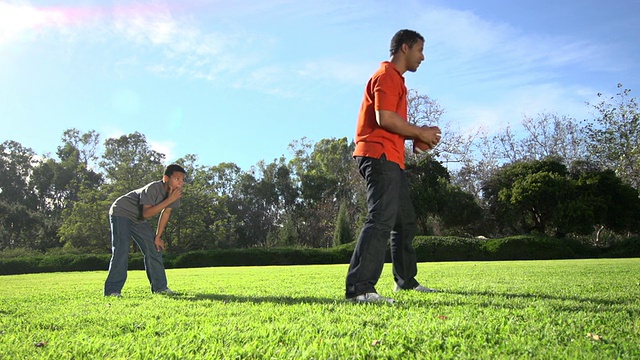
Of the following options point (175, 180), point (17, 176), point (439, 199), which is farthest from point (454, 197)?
point (17, 176)

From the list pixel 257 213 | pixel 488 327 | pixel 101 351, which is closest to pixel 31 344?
pixel 101 351

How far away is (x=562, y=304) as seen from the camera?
3406mm

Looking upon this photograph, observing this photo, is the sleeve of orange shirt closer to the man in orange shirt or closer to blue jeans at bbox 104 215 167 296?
the man in orange shirt

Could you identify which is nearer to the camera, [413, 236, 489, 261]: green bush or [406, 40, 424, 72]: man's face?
[406, 40, 424, 72]: man's face

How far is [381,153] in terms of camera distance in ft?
12.7

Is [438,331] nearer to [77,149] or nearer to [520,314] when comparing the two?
[520,314]

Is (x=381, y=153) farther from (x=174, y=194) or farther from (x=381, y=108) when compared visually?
(x=174, y=194)

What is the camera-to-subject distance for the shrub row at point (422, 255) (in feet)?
78.8

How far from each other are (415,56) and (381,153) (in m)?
1.07

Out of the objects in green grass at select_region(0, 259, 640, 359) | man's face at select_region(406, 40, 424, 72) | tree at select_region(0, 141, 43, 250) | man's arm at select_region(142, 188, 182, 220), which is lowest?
green grass at select_region(0, 259, 640, 359)

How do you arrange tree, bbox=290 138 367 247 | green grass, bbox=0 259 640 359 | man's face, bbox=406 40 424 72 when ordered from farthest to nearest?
tree, bbox=290 138 367 247 < man's face, bbox=406 40 424 72 < green grass, bbox=0 259 640 359

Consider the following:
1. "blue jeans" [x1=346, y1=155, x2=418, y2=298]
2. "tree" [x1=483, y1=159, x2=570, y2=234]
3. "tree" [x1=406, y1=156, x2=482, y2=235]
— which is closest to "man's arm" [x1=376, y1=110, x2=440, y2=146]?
"blue jeans" [x1=346, y1=155, x2=418, y2=298]

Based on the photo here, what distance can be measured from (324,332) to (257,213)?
5340 centimetres

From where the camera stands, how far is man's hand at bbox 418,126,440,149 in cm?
397
